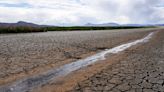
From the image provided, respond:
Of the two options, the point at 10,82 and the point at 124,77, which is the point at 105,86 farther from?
the point at 10,82

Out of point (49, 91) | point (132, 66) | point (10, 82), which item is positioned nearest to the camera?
point (49, 91)

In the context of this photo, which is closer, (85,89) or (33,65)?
(85,89)

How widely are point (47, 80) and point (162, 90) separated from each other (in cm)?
328

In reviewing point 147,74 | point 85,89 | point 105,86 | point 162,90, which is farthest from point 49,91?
point 147,74

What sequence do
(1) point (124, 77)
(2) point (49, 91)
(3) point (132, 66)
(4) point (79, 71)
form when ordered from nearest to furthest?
(2) point (49, 91), (1) point (124, 77), (4) point (79, 71), (3) point (132, 66)

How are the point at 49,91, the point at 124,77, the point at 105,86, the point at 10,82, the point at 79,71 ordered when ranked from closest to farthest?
the point at 49,91
the point at 105,86
the point at 10,82
the point at 124,77
the point at 79,71

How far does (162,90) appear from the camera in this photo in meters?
6.45

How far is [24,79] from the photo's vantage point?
774 centimetres

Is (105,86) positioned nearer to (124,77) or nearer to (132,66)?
(124,77)

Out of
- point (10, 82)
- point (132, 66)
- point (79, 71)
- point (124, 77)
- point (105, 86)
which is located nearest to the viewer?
point (105, 86)

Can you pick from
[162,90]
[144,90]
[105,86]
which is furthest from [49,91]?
[162,90]

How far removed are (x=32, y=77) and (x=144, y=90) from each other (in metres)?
3.51

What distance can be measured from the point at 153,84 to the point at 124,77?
108cm

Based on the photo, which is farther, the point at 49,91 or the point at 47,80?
the point at 47,80
